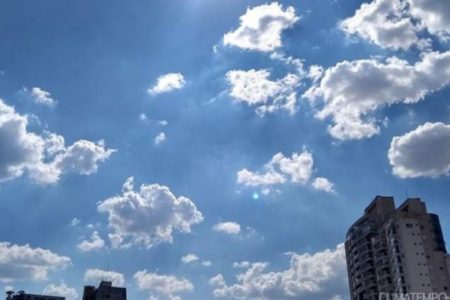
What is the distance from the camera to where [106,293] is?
610 feet

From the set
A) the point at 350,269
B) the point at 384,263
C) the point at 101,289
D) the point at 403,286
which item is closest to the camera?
the point at 403,286

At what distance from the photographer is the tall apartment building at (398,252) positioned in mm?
140375

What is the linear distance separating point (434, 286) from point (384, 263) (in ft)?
47.8

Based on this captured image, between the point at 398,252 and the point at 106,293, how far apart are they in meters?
100

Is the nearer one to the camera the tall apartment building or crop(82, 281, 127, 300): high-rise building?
the tall apartment building

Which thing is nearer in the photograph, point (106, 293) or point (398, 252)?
point (398, 252)

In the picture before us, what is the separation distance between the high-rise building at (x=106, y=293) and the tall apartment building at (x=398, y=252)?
7991 centimetres

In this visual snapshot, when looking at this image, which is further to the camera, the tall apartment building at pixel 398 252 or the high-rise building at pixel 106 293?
the high-rise building at pixel 106 293

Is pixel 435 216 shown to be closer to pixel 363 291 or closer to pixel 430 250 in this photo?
pixel 430 250

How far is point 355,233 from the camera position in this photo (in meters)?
164

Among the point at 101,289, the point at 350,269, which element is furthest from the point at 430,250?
the point at 101,289

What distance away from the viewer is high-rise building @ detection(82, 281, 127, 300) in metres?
185

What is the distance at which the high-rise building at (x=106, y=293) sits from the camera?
7297 inches

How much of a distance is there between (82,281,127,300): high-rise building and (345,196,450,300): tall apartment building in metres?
79.9
